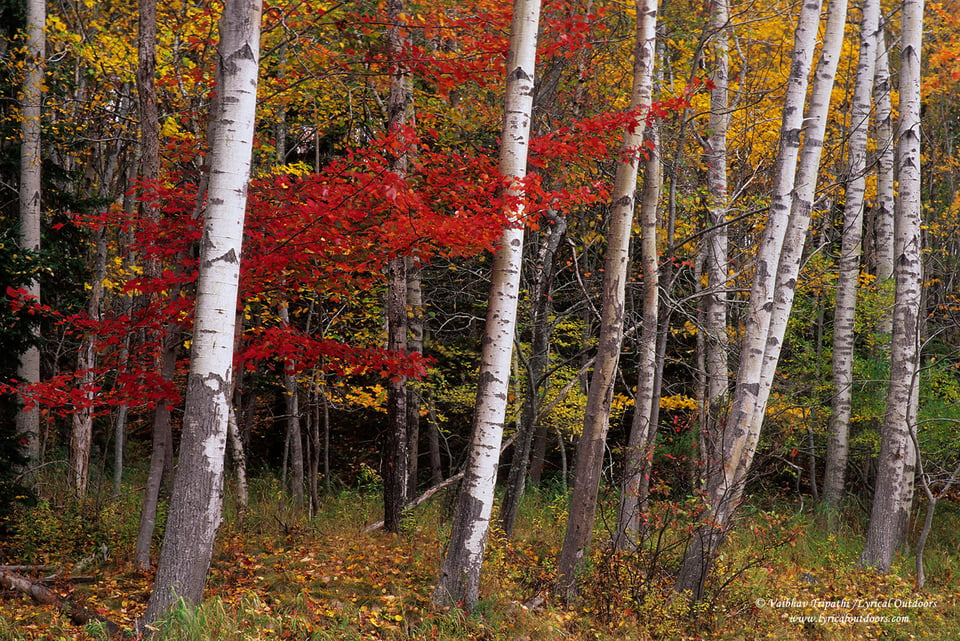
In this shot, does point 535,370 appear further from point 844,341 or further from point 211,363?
point 844,341

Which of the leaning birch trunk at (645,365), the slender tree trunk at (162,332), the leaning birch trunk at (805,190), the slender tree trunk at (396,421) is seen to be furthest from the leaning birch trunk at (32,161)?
the leaning birch trunk at (805,190)

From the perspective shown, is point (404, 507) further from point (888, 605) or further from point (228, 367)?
point (888, 605)

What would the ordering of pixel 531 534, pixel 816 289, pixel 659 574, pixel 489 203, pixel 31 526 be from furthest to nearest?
pixel 816 289 → pixel 531 534 → pixel 31 526 → pixel 659 574 → pixel 489 203

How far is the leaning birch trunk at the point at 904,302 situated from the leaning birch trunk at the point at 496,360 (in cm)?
541

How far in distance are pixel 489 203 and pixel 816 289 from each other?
8460 mm

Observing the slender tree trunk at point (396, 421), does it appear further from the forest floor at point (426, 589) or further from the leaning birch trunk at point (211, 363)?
the leaning birch trunk at point (211, 363)

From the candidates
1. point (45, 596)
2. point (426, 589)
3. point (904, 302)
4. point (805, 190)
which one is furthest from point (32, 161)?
point (904, 302)

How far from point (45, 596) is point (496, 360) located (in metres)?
4.00

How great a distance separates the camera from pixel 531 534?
845 centimetres

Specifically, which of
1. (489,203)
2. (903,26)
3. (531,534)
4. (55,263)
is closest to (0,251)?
(55,263)

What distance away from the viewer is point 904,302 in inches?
330

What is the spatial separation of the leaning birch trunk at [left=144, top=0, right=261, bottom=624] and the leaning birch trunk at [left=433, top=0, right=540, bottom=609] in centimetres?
187

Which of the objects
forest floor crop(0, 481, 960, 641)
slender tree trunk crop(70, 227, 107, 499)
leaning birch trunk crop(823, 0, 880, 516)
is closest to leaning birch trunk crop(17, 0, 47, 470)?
slender tree trunk crop(70, 227, 107, 499)

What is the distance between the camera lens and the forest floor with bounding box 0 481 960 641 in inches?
197
